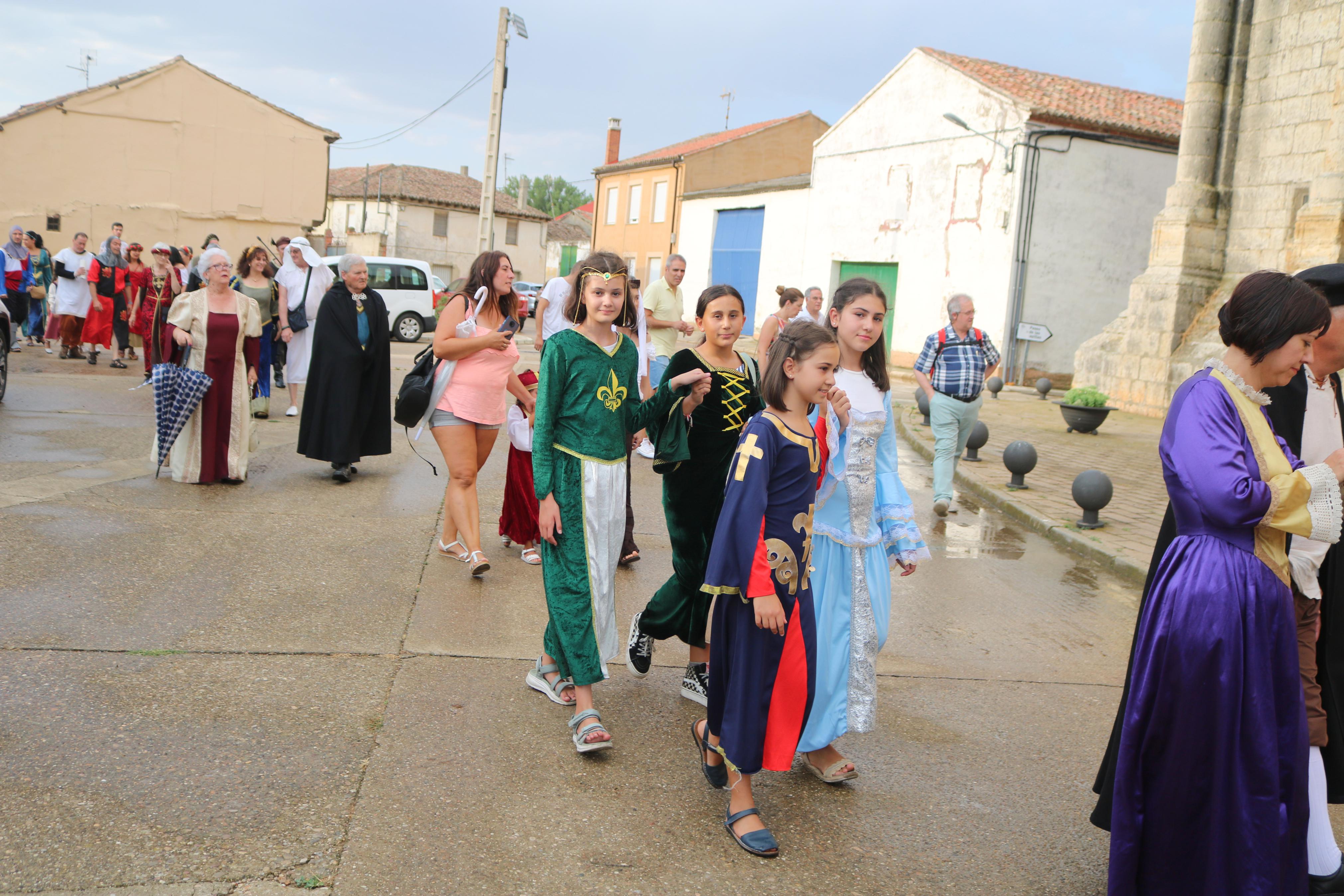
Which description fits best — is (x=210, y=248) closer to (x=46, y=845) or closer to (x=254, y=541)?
(x=254, y=541)

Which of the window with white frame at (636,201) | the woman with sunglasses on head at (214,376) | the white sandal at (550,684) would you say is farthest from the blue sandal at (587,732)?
the window with white frame at (636,201)

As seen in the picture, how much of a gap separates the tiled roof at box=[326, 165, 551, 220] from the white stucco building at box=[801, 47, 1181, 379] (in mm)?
30547

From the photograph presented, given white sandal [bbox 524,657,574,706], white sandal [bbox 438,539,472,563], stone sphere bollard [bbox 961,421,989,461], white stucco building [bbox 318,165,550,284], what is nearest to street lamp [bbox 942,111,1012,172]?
stone sphere bollard [bbox 961,421,989,461]

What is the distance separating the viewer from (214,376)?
7.96 metres

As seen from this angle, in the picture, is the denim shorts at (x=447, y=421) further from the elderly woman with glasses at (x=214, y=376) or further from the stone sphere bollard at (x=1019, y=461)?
the stone sphere bollard at (x=1019, y=461)

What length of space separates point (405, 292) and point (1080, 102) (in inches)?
678

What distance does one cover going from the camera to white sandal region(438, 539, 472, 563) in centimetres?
630

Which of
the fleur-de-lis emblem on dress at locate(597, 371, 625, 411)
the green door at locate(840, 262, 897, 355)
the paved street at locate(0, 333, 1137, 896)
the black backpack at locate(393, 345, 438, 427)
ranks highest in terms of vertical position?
the green door at locate(840, 262, 897, 355)

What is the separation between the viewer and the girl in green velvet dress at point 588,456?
13.0ft

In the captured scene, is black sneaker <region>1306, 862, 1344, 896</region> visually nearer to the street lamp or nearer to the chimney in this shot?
the street lamp

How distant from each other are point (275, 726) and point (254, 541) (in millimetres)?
2842

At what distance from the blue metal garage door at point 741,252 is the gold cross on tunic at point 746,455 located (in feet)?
106

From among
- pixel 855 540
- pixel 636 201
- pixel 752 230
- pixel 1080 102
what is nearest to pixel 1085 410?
pixel 855 540

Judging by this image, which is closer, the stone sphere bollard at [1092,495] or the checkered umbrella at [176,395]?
the checkered umbrella at [176,395]
